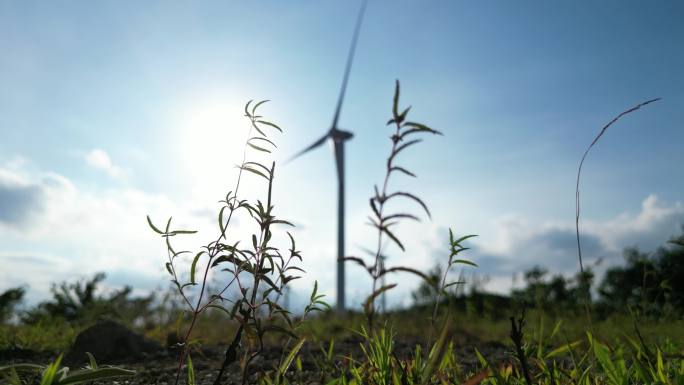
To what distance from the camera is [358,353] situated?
475 cm

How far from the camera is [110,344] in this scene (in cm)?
516

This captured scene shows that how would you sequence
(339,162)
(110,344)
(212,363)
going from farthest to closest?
(339,162) < (110,344) < (212,363)

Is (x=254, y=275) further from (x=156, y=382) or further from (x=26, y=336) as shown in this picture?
(x=26, y=336)

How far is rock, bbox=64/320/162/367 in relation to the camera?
5.07m

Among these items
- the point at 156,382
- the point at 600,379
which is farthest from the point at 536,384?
the point at 156,382

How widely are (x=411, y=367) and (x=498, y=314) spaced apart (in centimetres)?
913

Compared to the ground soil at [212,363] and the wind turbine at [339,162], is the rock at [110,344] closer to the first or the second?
the ground soil at [212,363]

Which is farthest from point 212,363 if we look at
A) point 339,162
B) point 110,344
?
point 339,162

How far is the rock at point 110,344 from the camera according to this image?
5070mm

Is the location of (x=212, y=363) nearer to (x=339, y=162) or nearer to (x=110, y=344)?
(x=110, y=344)

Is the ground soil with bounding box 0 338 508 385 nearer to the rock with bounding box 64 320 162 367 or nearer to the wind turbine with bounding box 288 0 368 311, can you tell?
the rock with bounding box 64 320 162 367

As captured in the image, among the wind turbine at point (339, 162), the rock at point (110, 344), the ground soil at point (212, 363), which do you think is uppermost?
the wind turbine at point (339, 162)

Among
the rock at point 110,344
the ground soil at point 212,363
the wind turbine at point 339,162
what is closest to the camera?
the ground soil at point 212,363

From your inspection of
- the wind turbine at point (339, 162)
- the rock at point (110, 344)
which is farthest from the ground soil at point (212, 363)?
the wind turbine at point (339, 162)
